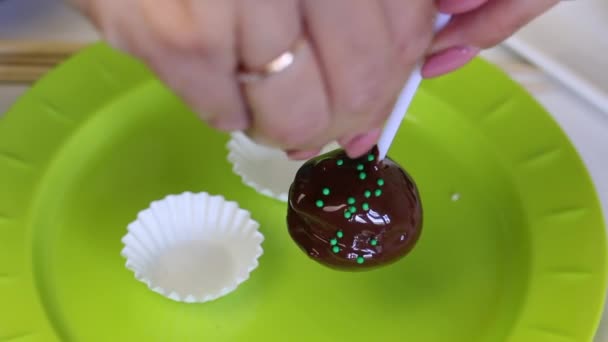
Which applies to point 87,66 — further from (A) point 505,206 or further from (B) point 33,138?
(A) point 505,206

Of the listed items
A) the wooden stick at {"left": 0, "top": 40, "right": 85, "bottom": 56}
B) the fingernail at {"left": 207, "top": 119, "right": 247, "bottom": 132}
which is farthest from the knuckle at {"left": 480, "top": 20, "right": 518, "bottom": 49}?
the wooden stick at {"left": 0, "top": 40, "right": 85, "bottom": 56}

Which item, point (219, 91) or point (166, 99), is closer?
point (219, 91)

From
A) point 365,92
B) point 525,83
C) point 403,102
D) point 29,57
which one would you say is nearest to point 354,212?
point 403,102

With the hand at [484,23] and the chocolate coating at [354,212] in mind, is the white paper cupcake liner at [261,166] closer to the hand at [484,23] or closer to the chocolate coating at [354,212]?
the chocolate coating at [354,212]

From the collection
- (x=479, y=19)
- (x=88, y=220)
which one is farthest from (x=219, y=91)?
(x=88, y=220)

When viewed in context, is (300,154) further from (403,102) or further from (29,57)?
(29,57)

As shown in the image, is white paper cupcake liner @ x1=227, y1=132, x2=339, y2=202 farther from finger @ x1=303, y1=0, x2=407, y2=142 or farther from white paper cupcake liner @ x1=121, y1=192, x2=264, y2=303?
finger @ x1=303, y1=0, x2=407, y2=142
